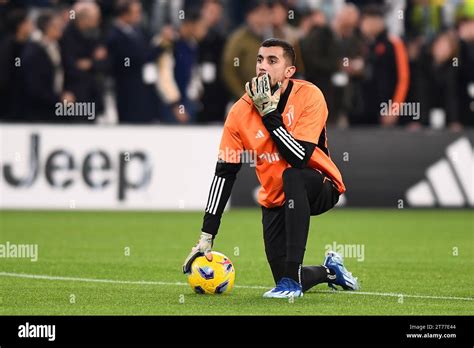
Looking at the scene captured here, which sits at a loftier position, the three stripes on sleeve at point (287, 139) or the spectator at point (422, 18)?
the spectator at point (422, 18)

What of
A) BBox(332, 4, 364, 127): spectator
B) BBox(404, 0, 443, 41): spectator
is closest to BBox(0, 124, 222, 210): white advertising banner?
BBox(332, 4, 364, 127): spectator

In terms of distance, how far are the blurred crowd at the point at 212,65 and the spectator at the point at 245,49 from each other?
0.02 meters

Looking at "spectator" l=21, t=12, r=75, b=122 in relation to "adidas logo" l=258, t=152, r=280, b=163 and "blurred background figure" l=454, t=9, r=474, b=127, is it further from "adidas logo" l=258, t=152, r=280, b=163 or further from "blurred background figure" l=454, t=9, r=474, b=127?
"adidas logo" l=258, t=152, r=280, b=163

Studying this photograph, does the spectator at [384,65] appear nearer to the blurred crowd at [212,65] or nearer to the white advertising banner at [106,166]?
the blurred crowd at [212,65]

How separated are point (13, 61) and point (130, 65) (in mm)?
1936

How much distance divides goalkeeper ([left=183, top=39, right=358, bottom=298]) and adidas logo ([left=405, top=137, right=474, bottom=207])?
1093 cm

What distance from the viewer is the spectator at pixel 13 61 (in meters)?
23.0

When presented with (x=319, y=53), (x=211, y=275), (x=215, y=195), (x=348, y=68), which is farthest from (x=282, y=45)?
(x=348, y=68)

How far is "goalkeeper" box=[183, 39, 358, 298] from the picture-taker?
11.2 m

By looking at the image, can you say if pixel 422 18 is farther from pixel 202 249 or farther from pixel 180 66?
pixel 202 249

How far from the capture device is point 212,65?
960 inches

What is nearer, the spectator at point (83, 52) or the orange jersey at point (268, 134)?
the orange jersey at point (268, 134)

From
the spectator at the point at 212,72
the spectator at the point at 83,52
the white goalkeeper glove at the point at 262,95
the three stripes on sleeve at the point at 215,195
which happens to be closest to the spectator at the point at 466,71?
the spectator at the point at 212,72

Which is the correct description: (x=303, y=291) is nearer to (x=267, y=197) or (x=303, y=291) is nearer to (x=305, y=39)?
(x=267, y=197)
